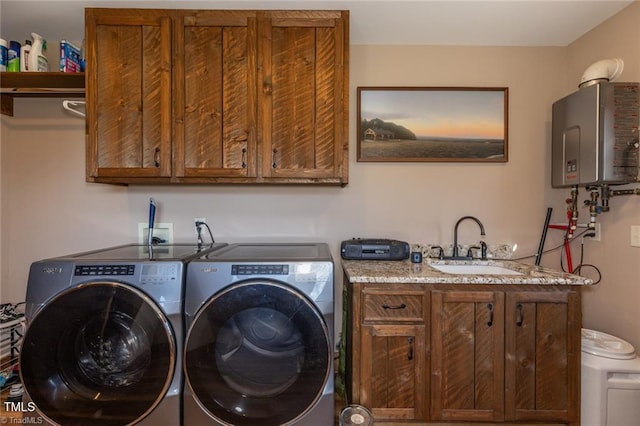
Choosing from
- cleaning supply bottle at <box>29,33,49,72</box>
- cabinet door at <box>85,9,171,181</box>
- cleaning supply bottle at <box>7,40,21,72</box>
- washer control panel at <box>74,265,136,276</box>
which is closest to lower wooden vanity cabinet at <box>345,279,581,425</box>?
washer control panel at <box>74,265,136,276</box>

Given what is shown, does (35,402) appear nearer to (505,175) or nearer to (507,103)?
(505,175)

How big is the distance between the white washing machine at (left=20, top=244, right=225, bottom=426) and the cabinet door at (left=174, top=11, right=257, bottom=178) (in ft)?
2.20

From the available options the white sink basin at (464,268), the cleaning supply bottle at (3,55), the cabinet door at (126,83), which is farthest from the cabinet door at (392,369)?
the cleaning supply bottle at (3,55)

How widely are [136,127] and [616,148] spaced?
2672 mm

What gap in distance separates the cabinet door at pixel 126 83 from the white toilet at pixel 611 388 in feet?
8.33

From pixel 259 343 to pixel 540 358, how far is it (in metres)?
1.42

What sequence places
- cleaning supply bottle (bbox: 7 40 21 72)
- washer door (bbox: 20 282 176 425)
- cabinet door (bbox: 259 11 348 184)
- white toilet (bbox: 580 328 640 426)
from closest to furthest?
washer door (bbox: 20 282 176 425), white toilet (bbox: 580 328 640 426), cabinet door (bbox: 259 11 348 184), cleaning supply bottle (bbox: 7 40 21 72)

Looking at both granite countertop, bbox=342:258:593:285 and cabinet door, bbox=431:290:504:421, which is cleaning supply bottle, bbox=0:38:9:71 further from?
cabinet door, bbox=431:290:504:421

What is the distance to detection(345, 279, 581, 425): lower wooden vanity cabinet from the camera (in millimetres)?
1475

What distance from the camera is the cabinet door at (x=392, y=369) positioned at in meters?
1.48

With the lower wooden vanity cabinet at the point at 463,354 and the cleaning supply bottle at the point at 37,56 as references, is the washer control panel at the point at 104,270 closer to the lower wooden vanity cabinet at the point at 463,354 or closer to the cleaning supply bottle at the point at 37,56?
the lower wooden vanity cabinet at the point at 463,354

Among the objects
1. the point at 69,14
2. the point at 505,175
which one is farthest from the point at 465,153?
the point at 69,14

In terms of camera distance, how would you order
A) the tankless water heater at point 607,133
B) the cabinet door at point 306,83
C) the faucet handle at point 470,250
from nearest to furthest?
1. the tankless water heater at point 607,133
2. the cabinet door at point 306,83
3. the faucet handle at point 470,250

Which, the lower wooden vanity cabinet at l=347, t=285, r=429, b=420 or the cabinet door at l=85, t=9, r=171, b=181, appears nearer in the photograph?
the lower wooden vanity cabinet at l=347, t=285, r=429, b=420
